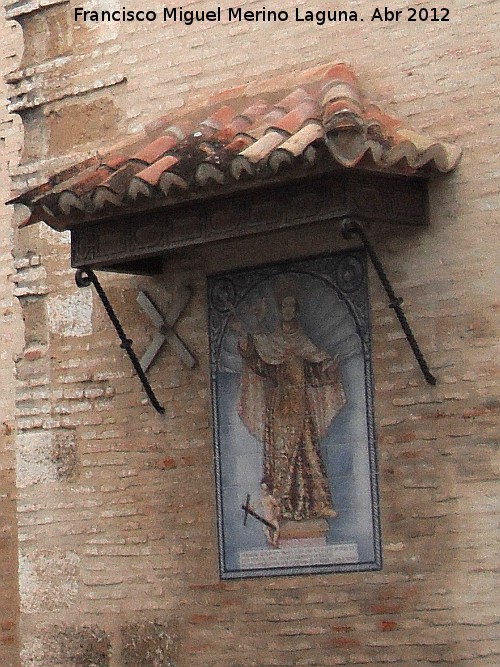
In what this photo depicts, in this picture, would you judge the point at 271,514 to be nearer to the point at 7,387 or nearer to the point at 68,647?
the point at 68,647

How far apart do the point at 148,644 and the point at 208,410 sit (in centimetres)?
128

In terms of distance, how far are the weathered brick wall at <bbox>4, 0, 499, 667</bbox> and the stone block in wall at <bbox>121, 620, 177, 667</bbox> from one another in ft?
0.03

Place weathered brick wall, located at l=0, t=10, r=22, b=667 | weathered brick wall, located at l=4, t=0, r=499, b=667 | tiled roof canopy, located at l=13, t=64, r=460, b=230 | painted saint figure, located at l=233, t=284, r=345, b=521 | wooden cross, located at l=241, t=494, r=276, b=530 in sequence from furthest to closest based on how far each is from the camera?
weathered brick wall, located at l=0, t=10, r=22, b=667
wooden cross, located at l=241, t=494, r=276, b=530
painted saint figure, located at l=233, t=284, r=345, b=521
weathered brick wall, located at l=4, t=0, r=499, b=667
tiled roof canopy, located at l=13, t=64, r=460, b=230

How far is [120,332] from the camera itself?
8797mm

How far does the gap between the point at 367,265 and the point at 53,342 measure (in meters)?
2.12

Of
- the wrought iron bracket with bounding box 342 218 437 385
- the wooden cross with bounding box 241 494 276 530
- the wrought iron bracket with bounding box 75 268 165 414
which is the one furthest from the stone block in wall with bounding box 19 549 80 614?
the wrought iron bracket with bounding box 342 218 437 385

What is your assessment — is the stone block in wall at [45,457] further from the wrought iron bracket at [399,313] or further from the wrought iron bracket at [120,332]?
the wrought iron bracket at [399,313]

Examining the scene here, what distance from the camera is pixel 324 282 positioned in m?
8.33

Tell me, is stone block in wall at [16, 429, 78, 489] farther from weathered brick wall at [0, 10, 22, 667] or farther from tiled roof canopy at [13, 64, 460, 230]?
weathered brick wall at [0, 10, 22, 667]

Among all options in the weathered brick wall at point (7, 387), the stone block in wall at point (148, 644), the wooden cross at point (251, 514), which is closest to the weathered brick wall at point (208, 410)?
the stone block in wall at point (148, 644)

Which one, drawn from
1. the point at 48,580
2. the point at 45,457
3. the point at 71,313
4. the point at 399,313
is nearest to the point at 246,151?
the point at 399,313

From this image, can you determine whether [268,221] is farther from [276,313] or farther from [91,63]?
[91,63]

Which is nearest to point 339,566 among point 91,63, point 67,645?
point 67,645

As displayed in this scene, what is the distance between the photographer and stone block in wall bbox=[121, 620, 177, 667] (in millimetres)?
8719
